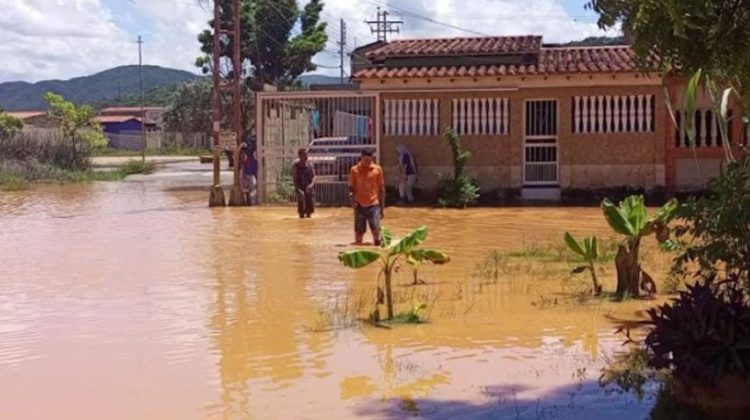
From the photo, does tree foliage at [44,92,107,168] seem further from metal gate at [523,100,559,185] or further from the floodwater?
the floodwater

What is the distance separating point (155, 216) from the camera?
22109 millimetres

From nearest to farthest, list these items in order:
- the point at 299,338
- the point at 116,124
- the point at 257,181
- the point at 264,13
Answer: the point at 299,338 < the point at 257,181 < the point at 264,13 < the point at 116,124

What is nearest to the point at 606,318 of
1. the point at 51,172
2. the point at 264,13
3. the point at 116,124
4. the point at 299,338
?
the point at 299,338

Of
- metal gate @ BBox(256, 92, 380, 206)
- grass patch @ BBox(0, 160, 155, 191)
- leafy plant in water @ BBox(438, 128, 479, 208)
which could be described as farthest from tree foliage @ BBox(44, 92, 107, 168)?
leafy plant in water @ BBox(438, 128, 479, 208)

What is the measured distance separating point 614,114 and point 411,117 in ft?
14.9

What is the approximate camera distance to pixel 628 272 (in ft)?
33.8

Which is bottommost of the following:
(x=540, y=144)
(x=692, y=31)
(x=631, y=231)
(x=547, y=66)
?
(x=631, y=231)

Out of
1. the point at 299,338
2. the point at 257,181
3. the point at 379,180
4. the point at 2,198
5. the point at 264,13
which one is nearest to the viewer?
the point at 299,338

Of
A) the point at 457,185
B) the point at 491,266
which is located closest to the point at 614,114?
the point at 457,185

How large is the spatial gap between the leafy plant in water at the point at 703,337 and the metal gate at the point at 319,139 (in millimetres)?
17453

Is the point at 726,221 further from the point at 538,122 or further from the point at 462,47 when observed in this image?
the point at 462,47

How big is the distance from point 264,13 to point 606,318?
38077 millimetres

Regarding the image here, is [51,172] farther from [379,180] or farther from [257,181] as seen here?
[379,180]

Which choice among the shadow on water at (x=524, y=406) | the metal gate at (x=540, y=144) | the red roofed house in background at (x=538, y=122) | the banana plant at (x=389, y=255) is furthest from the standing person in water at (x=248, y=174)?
the shadow on water at (x=524, y=406)
